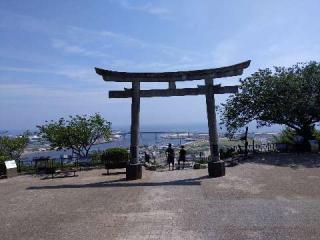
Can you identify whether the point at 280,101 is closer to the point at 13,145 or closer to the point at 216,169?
the point at 216,169

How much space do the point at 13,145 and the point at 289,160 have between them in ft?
71.0

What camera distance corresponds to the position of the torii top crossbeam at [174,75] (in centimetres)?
1706

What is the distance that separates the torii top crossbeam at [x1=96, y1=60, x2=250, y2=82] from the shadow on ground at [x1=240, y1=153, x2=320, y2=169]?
4.89 m

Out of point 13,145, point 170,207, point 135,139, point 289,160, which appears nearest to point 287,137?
point 289,160

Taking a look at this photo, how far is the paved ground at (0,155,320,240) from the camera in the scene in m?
8.59

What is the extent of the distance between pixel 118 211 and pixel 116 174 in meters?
8.23

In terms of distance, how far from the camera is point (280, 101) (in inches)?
890

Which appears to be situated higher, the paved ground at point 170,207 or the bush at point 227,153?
the bush at point 227,153

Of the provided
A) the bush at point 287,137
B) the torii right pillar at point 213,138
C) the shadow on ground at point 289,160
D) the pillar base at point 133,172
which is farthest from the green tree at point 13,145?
the bush at point 287,137

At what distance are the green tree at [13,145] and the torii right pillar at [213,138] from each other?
19321 mm

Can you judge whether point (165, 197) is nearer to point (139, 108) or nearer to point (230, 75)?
point (139, 108)

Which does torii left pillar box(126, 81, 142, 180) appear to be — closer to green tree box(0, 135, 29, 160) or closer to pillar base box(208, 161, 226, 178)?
pillar base box(208, 161, 226, 178)

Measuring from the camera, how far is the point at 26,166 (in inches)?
872

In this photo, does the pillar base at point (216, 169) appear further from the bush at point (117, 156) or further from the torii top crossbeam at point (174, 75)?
the bush at point (117, 156)
